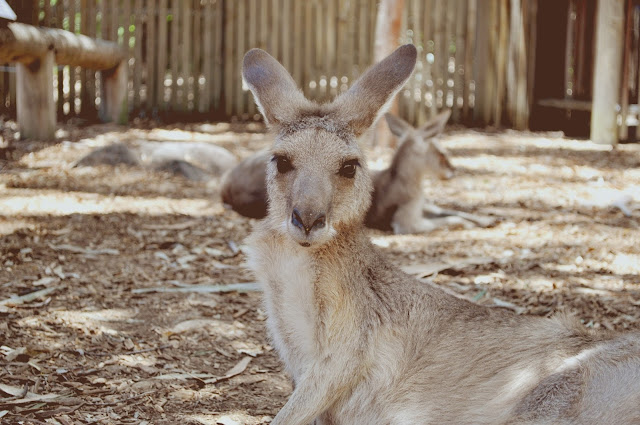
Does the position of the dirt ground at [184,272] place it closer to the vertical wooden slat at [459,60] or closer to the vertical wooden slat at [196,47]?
the vertical wooden slat at [459,60]

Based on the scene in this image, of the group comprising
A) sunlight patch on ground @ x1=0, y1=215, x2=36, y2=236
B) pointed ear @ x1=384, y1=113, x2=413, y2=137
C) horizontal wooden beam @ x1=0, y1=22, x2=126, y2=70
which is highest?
horizontal wooden beam @ x1=0, y1=22, x2=126, y2=70

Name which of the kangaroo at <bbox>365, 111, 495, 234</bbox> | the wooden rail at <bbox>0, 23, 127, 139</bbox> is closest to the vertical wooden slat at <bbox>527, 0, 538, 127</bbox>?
the kangaroo at <bbox>365, 111, 495, 234</bbox>

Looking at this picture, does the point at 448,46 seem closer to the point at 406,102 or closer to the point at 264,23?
the point at 406,102

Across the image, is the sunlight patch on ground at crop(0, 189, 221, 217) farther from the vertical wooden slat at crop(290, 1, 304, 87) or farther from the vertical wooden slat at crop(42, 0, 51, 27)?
the vertical wooden slat at crop(42, 0, 51, 27)

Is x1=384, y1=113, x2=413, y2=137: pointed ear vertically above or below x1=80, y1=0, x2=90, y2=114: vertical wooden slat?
below

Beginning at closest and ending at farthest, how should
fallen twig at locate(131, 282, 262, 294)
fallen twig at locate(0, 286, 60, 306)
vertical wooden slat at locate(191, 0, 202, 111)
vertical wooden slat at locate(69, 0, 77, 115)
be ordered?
fallen twig at locate(0, 286, 60, 306)
fallen twig at locate(131, 282, 262, 294)
vertical wooden slat at locate(69, 0, 77, 115)
vertical wooden slat at locate(191, 0, 202, 111)

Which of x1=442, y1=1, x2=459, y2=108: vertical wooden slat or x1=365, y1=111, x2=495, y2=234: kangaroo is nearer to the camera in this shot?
x1=365, y1=111, x2=495, y2=234: kangaroo

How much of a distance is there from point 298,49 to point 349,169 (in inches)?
378

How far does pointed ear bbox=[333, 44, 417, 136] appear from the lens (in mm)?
3625

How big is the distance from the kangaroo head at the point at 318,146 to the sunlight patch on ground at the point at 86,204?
136 inches

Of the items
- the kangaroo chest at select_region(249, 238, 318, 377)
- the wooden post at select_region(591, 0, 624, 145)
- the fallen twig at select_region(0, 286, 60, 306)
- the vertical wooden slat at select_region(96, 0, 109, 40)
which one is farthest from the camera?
the vertical wooden slat at select_region(96, 0, 109, 40)

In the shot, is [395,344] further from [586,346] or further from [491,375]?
[586,346]

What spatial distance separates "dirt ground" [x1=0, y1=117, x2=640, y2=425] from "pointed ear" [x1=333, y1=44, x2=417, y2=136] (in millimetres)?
1397

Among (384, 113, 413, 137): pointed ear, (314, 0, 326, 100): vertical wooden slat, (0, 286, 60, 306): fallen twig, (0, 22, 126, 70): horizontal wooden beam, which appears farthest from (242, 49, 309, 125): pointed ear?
(314, 0, 326, 100): vertical wooden slat
